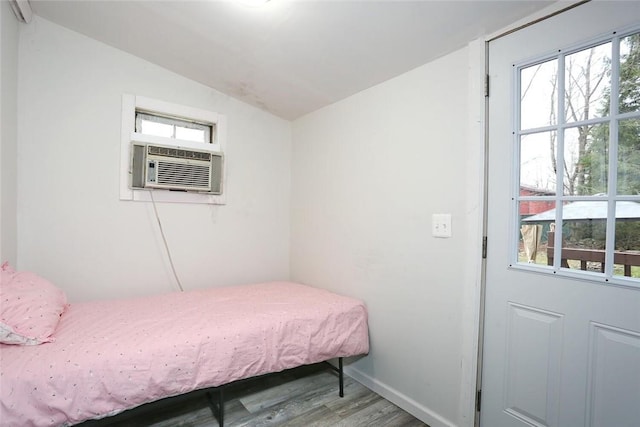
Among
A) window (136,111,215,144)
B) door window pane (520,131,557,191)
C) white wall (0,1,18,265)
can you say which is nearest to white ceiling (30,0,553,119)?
white wall (0,1,18,265)

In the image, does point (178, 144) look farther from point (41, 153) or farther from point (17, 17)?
point (17, 17)

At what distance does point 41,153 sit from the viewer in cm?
201

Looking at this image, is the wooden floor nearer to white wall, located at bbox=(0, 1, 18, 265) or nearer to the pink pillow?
the pink pillow

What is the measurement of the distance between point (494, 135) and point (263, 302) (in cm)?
170

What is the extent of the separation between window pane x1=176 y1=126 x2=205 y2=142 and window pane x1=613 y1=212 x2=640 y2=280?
2.68m

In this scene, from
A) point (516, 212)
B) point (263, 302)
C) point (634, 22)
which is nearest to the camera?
point (634, 22)

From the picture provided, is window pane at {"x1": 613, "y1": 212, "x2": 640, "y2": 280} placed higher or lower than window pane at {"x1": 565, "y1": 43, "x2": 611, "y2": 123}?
lower

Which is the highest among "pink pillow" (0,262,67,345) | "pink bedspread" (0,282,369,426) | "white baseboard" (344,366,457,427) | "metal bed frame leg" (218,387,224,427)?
"pink pillow" (0,262,67,345)

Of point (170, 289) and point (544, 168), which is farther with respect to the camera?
point (170, 289)

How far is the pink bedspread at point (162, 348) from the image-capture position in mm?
1166

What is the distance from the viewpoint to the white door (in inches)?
45.4

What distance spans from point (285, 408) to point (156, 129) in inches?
87.7

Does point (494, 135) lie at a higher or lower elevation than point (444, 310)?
higher

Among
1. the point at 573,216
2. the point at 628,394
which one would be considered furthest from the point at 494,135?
the point at 628,394
